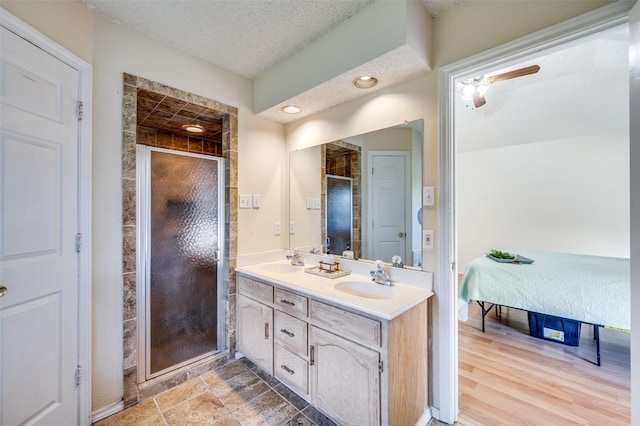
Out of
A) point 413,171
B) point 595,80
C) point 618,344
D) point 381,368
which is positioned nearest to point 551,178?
point 595,80

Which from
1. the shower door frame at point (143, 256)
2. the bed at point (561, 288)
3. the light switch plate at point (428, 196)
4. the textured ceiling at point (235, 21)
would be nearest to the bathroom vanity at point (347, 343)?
the light switch plate at point (428, 196)

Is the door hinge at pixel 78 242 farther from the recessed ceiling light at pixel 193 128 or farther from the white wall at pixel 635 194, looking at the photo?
the white wall at pixel 635 194

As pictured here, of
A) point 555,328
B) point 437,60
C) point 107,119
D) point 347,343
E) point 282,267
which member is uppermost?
point 437,60

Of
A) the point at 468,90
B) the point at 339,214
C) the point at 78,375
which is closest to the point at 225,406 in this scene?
the point at 78,375

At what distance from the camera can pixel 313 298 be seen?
1561 millimetres

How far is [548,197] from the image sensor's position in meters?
4.07

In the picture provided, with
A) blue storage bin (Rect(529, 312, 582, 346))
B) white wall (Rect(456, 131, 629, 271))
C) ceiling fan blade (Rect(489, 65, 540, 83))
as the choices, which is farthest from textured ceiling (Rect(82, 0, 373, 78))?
white wall (Rect(456, 131, 629, 271))

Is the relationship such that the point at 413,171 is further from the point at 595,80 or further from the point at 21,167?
the point at 595,80

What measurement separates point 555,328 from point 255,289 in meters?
2.94

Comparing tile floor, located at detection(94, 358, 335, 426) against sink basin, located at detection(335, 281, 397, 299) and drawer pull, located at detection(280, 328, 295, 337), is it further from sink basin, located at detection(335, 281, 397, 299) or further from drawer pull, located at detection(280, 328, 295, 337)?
sink basin, located at detection(335, 281, 397, 299)

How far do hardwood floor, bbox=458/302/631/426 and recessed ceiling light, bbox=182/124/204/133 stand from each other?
126 inches

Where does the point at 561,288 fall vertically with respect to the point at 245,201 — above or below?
below

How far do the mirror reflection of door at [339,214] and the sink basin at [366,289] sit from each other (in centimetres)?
40

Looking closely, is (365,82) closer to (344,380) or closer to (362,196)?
(362,196)
